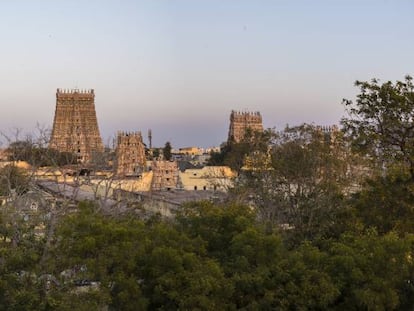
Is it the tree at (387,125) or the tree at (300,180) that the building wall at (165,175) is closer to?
the tree at (300,180)

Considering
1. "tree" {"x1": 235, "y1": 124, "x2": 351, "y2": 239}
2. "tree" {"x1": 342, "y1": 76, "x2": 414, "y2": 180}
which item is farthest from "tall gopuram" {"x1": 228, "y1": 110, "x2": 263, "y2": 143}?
"tree" {"x1": 342, "y1": 76, "x2": 414, "y2": 180}

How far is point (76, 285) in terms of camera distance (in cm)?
1042

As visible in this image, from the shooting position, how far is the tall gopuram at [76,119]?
6344cm

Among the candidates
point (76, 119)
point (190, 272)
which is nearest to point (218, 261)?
point (190, 272)

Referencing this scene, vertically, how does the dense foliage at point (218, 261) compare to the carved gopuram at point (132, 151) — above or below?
below

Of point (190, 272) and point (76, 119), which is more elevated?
point (76, 119)

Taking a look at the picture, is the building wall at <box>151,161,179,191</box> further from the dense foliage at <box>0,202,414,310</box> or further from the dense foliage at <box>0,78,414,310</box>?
the dense foliage at <box>0,202,414,310</box>

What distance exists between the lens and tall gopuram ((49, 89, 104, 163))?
63438 millimetres

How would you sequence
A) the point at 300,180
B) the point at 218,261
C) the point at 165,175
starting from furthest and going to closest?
1. the point at 165,175
2. the point at 300,180
3. the point at 218,261

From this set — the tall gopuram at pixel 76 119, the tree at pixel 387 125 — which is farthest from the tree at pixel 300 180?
the tall gopuram at pixel 76 119

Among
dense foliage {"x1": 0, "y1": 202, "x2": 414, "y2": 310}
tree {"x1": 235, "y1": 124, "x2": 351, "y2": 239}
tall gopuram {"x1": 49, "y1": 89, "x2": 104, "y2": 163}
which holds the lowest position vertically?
dense foliage {"x1": 0, "y1": 202, "x2": 414, "y2": 310}

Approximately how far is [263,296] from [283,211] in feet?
31.8

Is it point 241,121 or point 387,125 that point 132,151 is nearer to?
point 241,121

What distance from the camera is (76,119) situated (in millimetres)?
65125
